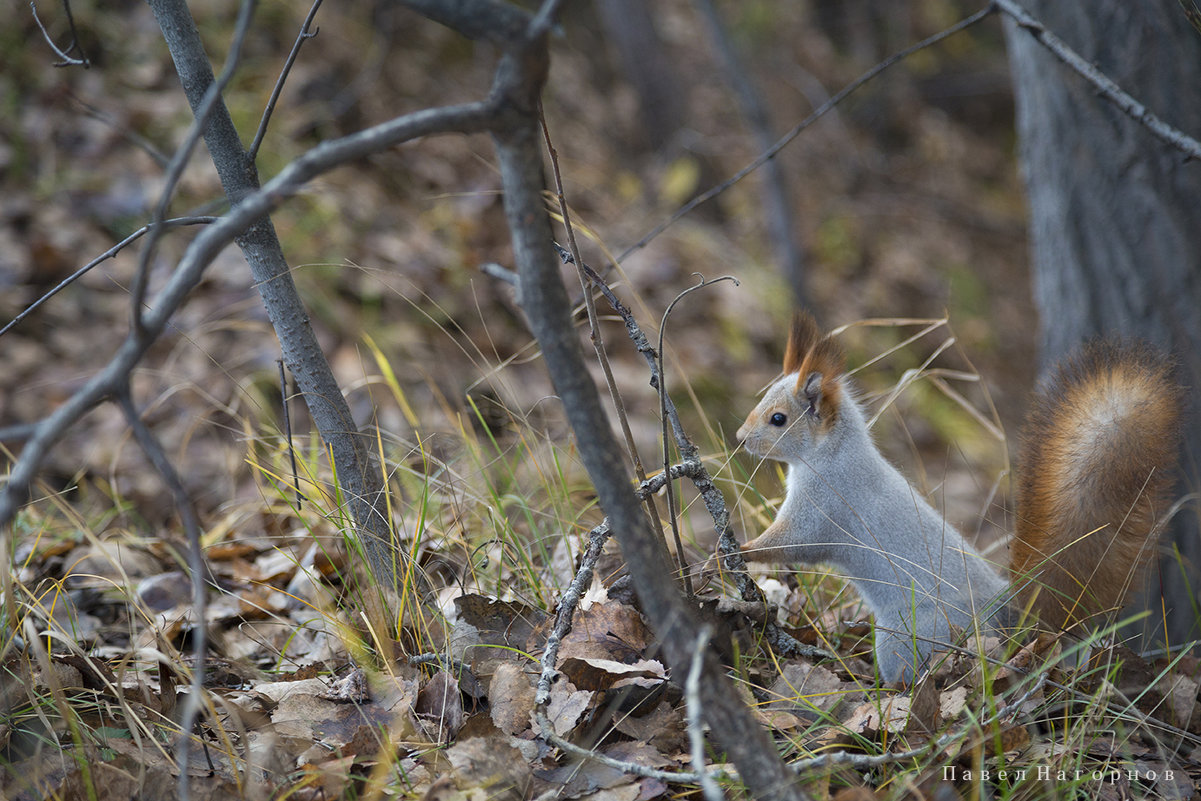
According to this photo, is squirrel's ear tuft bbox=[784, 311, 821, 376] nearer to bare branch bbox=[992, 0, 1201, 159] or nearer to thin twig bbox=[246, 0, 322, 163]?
bare branch bbox=[992, 0, 1201, 159]

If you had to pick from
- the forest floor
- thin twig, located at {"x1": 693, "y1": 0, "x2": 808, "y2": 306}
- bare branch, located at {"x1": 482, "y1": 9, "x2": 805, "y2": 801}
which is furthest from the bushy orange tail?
thin twig, located at {"x1": 693, "y1": 0, "x2": 808, "y2": 306}

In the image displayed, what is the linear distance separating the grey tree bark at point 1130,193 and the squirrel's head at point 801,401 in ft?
3.11

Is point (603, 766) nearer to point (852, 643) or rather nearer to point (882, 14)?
point (852, 643)

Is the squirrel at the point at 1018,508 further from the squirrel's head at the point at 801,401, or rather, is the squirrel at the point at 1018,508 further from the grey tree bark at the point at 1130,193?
the grey tree bark at the point at 1130,193

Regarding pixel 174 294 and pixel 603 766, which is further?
pixel 603 766

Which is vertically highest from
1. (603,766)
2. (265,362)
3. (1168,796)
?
(265,362)

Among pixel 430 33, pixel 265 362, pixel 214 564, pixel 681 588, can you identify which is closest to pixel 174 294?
pixel 681 588

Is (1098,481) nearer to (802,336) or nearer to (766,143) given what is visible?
(802,336)

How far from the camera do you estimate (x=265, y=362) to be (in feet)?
11.8

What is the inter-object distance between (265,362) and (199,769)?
8.40 ft

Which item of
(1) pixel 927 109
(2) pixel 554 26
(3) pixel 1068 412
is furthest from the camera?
(1) pixel 927 109

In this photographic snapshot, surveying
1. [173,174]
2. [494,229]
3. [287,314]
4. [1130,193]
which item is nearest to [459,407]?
[287,314]

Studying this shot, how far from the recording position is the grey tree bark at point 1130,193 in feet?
7.70

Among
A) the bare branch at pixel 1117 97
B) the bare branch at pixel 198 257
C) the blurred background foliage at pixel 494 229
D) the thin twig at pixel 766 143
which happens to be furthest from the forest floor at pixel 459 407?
the bare branch at pixel 1117 97
